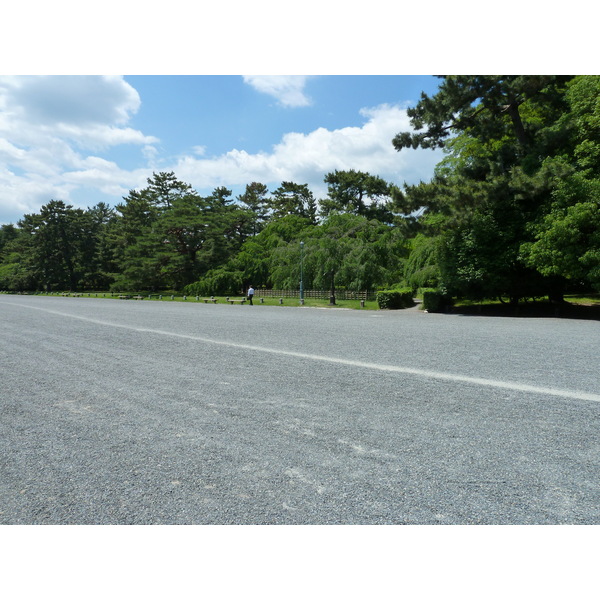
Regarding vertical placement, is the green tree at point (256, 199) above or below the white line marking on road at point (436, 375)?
above

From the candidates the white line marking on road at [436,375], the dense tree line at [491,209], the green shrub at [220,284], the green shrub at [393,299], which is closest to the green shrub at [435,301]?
the dense tree line at [491,209]

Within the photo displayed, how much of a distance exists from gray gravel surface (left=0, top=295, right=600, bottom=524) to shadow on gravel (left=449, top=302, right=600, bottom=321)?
10.9 m

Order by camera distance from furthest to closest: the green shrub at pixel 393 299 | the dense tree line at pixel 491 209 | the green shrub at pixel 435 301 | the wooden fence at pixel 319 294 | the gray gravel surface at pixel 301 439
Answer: the wooden fence at pixel 319 294 < the green shrub at pixel 393 299 < the green shrub at pixel 435 301 < the dense tree line at pixel 491 209 < the gray gravel surface at pixel 301 439

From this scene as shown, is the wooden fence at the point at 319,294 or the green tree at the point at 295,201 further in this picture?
the green tree at the point at 295,201

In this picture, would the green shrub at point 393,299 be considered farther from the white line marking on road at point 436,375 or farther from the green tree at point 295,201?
the green tree at point 295,201

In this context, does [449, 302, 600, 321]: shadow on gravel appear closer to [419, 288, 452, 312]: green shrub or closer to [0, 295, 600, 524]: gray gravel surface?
[419, 288, 452, 312]: green shrub

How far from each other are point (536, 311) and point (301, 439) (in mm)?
17553

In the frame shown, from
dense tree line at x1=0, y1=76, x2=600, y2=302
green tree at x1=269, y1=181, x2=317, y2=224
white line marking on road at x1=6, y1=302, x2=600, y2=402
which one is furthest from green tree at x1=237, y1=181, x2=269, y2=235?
white line marking on road at x1=6, y1=302, x2=600, y2=402

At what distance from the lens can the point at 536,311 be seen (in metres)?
17.4

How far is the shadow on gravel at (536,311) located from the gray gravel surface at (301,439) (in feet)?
35.8

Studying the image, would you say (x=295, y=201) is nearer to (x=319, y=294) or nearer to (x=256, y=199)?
(x=256, y=199)

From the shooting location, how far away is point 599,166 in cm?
1448

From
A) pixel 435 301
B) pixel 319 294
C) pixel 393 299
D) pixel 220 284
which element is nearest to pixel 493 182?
pixel 435 301

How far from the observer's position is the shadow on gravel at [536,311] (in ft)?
52.0
